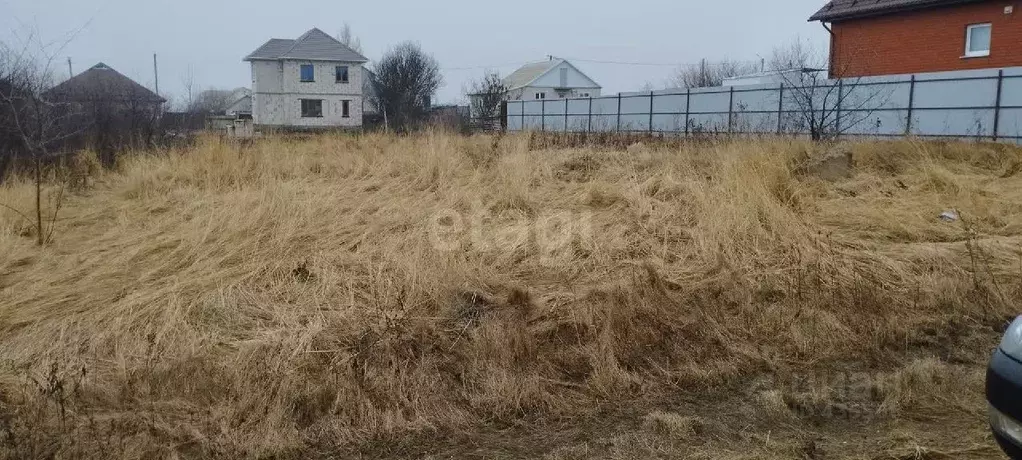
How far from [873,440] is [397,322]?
8.63ft

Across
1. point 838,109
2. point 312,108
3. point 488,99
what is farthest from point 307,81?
point 838,109

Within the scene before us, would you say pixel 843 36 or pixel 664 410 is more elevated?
pixel 843 36

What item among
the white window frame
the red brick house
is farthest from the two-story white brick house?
the white window frame

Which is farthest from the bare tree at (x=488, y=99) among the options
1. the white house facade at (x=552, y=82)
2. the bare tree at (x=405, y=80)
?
the white house facade at (x=552, y=82)

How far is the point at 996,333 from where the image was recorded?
4.58 meters

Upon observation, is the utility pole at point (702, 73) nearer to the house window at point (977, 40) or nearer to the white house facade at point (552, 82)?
the white house facade at point (552, 82)

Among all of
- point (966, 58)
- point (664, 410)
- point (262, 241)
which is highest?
point (966, 58)

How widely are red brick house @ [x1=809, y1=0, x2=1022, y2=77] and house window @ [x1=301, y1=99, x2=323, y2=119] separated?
31.6 m

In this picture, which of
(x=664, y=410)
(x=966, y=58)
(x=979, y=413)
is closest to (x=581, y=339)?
(x=664, y=410)

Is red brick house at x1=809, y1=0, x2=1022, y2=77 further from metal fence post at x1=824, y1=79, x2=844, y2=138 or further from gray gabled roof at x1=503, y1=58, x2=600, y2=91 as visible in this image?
gray gabled roof at x1=503, y1=58, x2=600, y2=91

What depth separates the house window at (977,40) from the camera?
21.7 meters

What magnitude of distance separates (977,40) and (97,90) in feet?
79.9

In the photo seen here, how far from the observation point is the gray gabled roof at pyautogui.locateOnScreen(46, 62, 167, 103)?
11061 millimetres

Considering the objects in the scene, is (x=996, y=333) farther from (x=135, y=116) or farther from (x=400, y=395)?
(x=135, y=116)
